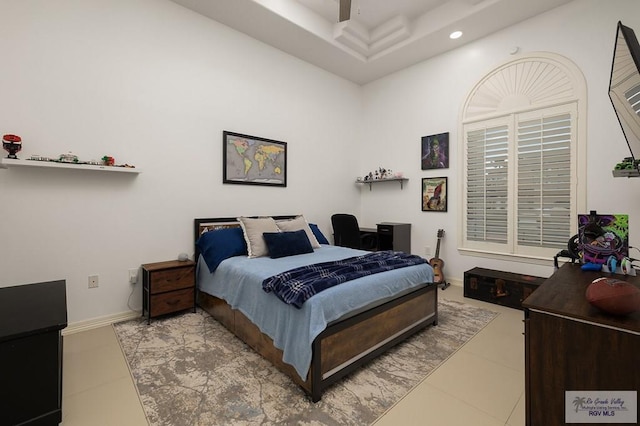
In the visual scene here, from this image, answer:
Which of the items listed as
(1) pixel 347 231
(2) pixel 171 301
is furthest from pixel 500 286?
(2) pixel 171 301

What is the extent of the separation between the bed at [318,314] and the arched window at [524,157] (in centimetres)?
173

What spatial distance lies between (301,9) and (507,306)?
173 inches

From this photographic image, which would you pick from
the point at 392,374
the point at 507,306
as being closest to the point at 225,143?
the point at 392,374

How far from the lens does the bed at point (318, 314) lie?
1.77 meters

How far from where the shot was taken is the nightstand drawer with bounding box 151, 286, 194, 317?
2785 millimetres

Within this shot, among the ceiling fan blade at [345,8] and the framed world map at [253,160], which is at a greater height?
the ceiling fan blade at [345,8]

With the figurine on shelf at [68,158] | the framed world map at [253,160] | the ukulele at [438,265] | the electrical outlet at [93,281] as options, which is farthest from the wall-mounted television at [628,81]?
the electrical outlet at [93,281]

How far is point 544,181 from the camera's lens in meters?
3.41

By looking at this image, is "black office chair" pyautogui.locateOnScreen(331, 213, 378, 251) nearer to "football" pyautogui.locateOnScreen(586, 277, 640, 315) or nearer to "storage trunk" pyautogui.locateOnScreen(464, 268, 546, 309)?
"storage trunk" pyautogui.locateOnScreen(464, 268, 546, 309)

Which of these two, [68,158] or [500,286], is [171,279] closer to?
[68,158]

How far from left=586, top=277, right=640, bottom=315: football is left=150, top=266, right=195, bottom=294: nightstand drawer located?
3092 mm

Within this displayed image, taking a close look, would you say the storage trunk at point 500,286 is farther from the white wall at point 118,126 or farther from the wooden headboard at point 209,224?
the wooden headboard at point 209,224

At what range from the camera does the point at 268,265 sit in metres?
2.62

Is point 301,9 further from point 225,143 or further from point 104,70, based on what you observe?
point 104,70
